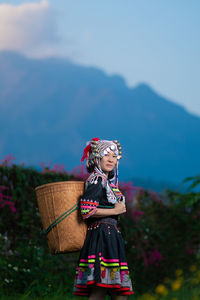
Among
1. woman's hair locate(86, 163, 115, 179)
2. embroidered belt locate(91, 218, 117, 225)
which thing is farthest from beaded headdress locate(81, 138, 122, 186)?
embroidered belt locate(91, 218, 117, 225)

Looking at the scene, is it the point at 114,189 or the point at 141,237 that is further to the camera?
the point at 141,237

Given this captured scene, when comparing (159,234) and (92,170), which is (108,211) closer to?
(92,170)

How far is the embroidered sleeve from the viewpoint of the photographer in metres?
3.68

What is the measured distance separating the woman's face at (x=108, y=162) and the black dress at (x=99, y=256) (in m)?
0.19

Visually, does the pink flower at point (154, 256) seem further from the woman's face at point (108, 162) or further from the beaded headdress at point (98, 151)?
the woman's face at point (108, 162)

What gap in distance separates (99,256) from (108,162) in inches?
33.3

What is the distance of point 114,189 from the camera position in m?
4.00

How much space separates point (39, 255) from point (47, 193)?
2530mm

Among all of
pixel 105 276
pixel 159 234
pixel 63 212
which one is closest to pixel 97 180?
pixel 63 212

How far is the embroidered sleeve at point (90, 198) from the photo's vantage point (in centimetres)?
368

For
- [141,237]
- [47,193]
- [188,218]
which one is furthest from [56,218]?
[188,218]

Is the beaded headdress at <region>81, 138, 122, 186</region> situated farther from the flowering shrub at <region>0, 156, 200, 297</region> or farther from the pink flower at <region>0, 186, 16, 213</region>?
the pink flower at <region>0, 186, 16, 213</region>

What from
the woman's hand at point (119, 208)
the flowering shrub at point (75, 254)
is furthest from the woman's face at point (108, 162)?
the flowering shrub at point (75, 254)

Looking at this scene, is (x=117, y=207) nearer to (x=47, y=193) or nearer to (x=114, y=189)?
(x=114, y=189)
